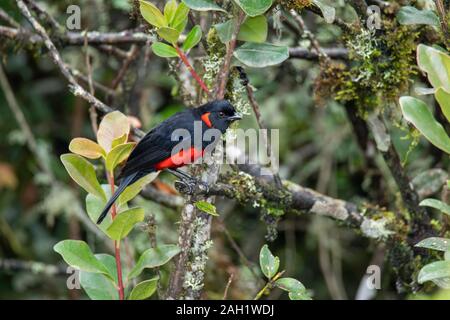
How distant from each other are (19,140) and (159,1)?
1858mm

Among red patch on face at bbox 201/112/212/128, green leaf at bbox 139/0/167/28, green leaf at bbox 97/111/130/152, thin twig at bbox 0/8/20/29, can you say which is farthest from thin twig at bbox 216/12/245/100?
thin twig at bbox 0/8/20/29

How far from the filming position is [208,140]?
9.21ft

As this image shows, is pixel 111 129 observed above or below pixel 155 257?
above


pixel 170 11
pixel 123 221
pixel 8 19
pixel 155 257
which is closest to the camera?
pixel 123 221

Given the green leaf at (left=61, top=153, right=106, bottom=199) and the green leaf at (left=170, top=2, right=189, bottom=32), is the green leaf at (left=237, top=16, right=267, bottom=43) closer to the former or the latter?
the green leaf at (left=170, top=2, right=189, bottom=32)

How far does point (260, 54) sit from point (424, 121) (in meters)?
0.67

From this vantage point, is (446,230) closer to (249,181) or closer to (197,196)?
(249,181)

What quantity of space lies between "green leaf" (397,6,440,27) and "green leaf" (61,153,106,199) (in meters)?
1.26

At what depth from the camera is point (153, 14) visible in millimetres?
2322

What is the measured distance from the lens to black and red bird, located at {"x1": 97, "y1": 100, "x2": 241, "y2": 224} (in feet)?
8.86

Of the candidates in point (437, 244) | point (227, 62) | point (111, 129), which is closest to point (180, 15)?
point (227, 62)

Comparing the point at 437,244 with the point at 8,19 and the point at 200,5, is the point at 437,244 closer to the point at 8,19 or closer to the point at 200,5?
the point at 200,5

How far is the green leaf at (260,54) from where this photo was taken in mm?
2365

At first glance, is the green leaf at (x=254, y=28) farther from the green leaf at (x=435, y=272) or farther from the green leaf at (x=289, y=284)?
the green leaf at (x=435, y=272)
